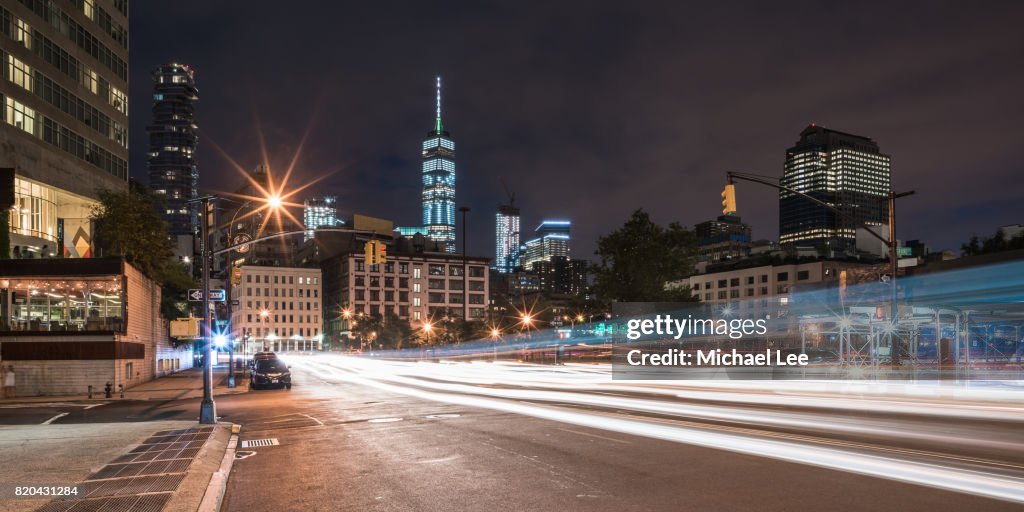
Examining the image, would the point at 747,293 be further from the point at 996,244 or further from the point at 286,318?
the point at 286,318

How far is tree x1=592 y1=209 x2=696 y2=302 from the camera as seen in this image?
53.4 metres

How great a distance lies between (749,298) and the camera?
416ft

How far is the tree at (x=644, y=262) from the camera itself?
53.4 meters

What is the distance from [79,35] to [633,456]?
214 feet

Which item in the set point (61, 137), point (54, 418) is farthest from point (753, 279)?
point (54, 418)

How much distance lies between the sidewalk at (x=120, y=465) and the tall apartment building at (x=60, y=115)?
4041 cm

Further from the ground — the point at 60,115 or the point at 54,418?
the point at 60,115

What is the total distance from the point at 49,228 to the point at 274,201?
137 ft

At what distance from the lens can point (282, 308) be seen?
531 feet

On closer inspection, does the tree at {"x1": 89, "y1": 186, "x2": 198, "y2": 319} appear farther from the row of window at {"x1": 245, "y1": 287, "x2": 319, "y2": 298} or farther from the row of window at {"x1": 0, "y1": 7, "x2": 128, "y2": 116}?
the row of window at {"x1": 245, "y1": 287, "x2": 319, "y2": 298}

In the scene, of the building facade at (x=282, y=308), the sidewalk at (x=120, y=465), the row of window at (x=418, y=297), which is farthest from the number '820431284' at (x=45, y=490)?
the building facade at (x=282, y=308)

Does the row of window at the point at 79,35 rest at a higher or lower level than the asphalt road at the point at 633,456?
higher

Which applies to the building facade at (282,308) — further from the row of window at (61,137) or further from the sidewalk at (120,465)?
the sidewalk at (120,465)

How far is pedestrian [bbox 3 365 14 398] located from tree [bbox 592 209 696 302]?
38.5 m
